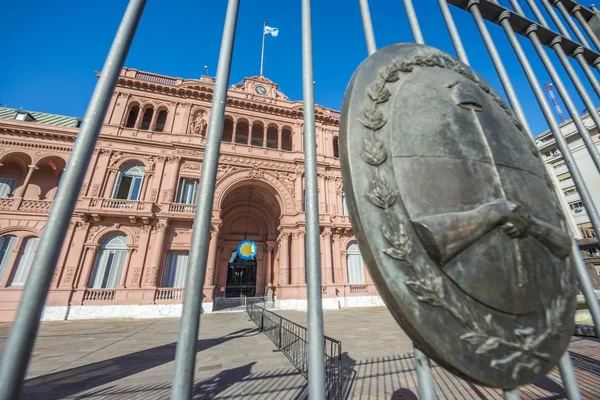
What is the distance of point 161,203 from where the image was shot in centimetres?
1512

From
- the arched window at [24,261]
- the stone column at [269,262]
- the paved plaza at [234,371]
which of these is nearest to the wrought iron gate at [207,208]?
the paved plaza at [234,371]

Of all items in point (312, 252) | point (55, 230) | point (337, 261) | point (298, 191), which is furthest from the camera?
point (298, 191)

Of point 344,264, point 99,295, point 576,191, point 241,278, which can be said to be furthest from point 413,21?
point 576,191

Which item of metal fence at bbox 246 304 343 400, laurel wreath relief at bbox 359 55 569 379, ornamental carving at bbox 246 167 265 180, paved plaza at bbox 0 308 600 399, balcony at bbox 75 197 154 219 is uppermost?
ornamental carving at bbox 246 167 265 180

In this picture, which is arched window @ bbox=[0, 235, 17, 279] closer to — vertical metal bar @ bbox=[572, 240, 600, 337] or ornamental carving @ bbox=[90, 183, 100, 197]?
ornamental carving @ bbox=[90, 183, 100, 197]

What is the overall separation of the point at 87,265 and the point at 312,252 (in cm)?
1654

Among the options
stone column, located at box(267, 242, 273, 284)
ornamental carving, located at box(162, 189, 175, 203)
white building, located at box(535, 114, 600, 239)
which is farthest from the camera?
white building, located at box(535, 114, 600, 239)

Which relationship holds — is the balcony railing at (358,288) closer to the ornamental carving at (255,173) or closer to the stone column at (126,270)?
the ornamental carving at (255,173)

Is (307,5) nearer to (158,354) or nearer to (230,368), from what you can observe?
(230,368)

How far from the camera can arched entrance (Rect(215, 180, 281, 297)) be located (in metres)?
20.7

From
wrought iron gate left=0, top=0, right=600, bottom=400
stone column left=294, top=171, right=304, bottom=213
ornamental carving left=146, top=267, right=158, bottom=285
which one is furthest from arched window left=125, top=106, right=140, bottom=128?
wrought iron gate left=0, top=0, right=600, bottom=400

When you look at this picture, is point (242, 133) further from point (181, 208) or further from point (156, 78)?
point (181, 208)

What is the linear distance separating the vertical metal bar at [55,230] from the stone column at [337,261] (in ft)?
54.5

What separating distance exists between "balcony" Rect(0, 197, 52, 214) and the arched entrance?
10346mm
